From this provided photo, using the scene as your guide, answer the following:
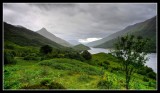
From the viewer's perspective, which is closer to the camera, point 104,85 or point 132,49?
point 132,49

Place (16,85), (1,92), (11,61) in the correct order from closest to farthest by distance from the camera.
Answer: (1,92) < (16,85) < (11,61)

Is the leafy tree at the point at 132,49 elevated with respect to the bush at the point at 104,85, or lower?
elevated

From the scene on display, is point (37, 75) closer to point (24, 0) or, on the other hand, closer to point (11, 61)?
point (11, 61)

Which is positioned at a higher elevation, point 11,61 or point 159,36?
point 159,36

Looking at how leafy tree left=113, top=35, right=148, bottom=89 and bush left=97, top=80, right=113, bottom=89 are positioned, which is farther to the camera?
bush left=97, top=80, right=113, bottom=89

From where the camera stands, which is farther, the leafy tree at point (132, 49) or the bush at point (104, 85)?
the bush at point (104, 85)

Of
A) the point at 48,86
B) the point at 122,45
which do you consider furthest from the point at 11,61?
the point at 122,45

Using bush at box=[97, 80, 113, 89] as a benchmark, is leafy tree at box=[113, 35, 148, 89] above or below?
above

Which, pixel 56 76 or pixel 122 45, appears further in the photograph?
pixel 56 76

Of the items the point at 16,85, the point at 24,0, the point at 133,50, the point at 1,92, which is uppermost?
the point at 24,0

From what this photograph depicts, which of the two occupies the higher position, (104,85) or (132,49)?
(132,49)

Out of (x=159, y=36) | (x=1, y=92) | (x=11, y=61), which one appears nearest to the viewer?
(x=1, y=92)

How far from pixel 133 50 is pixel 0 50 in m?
13.4

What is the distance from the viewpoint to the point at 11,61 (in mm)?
41375
